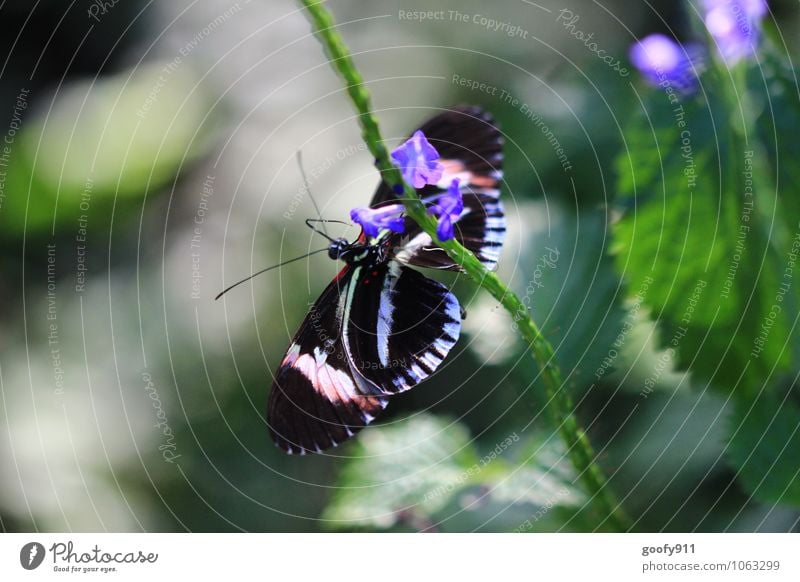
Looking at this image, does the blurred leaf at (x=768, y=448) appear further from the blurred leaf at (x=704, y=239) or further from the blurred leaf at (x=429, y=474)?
the blurred leaf at (x=429, y=474)

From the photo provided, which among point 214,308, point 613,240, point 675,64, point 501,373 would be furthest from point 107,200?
point 675,64

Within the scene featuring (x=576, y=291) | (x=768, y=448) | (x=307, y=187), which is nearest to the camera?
(x=768, y=448)

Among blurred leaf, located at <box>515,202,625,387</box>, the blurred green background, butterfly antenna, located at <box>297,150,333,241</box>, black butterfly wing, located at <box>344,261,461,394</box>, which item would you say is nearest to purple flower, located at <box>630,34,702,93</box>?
the blurred green background

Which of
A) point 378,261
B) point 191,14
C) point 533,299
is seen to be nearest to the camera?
point 378,261

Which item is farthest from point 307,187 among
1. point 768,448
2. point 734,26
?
point 768,448

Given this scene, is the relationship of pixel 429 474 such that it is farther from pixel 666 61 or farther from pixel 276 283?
pixel 666 61

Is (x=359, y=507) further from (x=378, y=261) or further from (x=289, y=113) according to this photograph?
(x=289, y=113)
